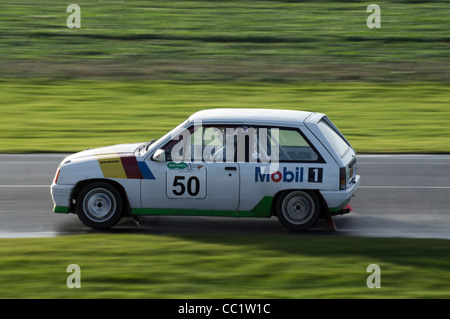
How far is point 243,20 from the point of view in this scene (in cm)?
3177

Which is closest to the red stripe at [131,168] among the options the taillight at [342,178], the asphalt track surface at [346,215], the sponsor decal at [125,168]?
the sponsor decal at [125,168]

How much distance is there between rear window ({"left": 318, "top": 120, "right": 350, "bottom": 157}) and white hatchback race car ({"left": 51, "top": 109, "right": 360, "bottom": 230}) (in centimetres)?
3

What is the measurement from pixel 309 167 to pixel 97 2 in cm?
2722

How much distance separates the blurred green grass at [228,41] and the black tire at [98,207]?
1453cm

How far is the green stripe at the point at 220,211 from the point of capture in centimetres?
1007

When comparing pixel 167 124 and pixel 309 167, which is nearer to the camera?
pixel 309 167

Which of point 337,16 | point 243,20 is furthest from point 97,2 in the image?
point 337,16

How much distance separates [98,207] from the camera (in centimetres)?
1034

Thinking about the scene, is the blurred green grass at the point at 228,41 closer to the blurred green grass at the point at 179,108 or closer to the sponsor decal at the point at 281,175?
the blurred green grass at the point at 179,108

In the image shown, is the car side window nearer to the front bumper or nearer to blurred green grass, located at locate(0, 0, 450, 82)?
the front bumper

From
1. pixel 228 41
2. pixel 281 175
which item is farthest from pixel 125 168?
pixel 228 41

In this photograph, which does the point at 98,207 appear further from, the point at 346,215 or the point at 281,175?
the point at 346,215

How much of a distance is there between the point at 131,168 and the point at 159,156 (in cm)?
42

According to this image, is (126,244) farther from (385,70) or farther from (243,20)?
(243,20)
